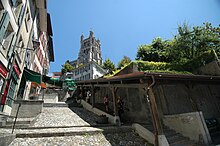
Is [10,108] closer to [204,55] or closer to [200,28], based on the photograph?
[204,55]

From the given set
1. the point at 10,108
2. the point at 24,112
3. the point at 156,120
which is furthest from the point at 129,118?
the point at 10,108

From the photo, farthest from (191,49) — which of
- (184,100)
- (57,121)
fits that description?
(57,121)

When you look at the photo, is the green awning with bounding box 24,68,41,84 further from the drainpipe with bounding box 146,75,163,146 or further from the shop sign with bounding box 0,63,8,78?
the drainpipe with bounding box 146,75,163,146

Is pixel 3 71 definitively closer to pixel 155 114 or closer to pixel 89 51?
pixel 155 114

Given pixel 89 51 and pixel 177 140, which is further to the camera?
pixel 89 51

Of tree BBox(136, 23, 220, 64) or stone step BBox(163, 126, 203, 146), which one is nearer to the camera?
stone step BBox(163, 126, 203, 146)

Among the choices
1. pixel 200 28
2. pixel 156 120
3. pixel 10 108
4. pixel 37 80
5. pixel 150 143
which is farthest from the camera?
pixel 200 28

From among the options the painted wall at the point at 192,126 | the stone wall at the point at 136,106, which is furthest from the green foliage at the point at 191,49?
the painted wall at the point at 192,126

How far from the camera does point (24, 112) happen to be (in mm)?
10828

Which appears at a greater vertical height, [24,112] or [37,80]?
[37,80]

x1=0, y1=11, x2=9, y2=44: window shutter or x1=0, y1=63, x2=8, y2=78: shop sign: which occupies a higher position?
x1=0, y1=11, x2=9, y2=44: window shutter

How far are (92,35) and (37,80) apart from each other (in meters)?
68.0

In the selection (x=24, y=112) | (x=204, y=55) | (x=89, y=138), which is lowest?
(x=89, y=138)

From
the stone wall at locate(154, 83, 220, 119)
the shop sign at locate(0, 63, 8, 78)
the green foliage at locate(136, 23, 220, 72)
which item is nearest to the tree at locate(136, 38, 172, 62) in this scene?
the green foliage at locate(136, 23, 220, 72)
